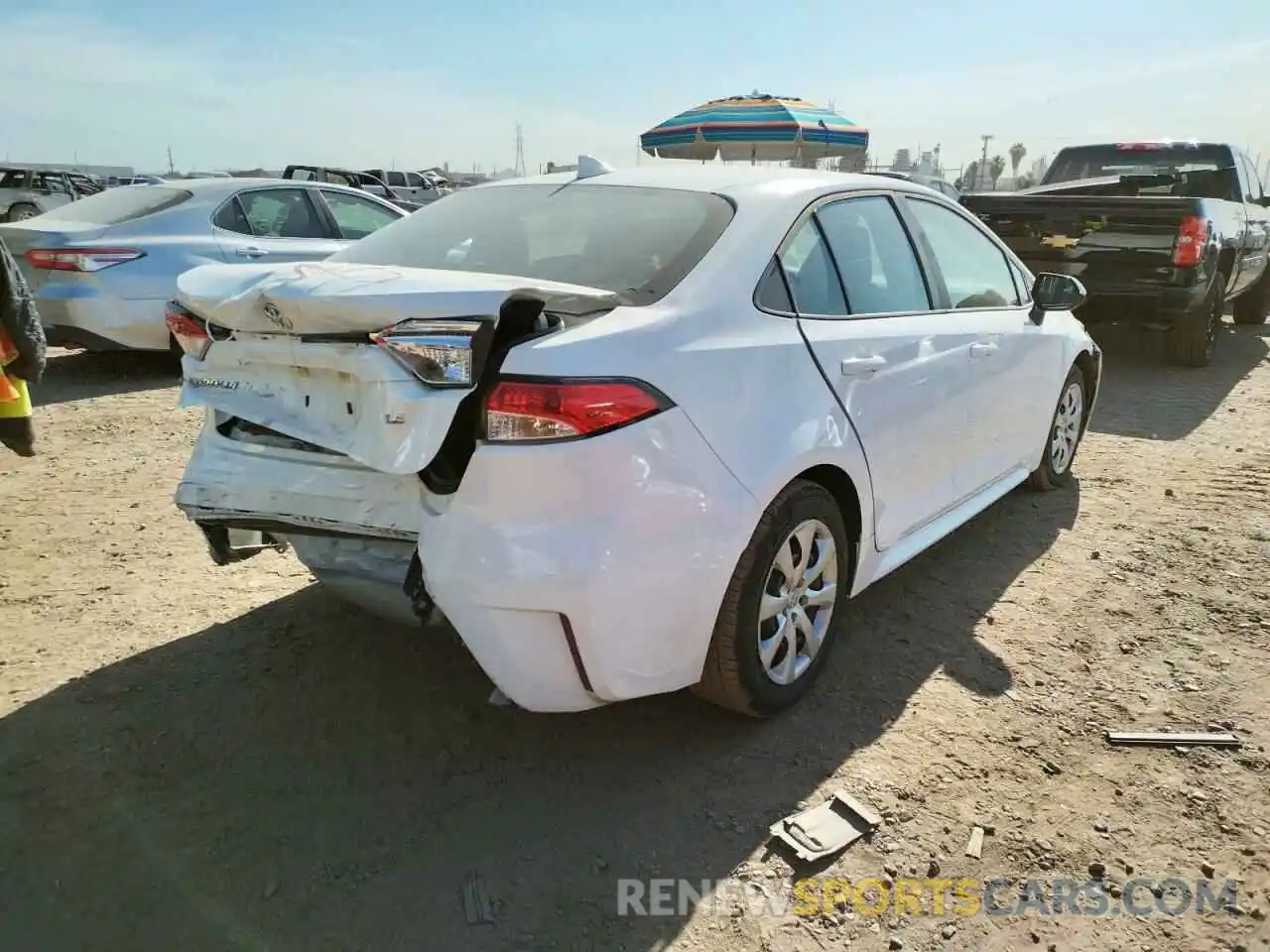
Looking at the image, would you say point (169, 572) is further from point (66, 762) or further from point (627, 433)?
point (627, 433)

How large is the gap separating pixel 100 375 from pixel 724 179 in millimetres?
6263

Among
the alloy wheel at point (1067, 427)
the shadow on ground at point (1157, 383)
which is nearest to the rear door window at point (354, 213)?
the alloy wheel at point (1067, 427)

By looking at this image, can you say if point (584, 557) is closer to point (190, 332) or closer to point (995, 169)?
point (190, 332)

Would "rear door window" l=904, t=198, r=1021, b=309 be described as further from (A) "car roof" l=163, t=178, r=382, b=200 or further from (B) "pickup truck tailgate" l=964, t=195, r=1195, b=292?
(A) "car roof" l=163, t=178, r=382, b=200

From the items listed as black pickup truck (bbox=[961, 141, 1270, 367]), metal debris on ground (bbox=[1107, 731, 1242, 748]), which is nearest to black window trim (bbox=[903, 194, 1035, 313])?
metal debris on ground (bbox=[1107, 731, 1242, 748])

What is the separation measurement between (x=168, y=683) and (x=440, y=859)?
50.3 inches

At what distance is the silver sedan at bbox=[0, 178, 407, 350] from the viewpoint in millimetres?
6723

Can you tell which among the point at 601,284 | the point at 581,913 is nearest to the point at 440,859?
the point at 581,913

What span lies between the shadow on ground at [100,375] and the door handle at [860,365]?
230 inches

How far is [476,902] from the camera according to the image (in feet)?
7.16

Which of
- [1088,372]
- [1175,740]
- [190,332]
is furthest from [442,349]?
[1088,372]

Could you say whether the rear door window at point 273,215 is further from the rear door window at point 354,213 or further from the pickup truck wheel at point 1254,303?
the pickup truck wheel at point 1254,303

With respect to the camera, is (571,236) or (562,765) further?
(571,236)

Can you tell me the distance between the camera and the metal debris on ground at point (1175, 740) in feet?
9.32
